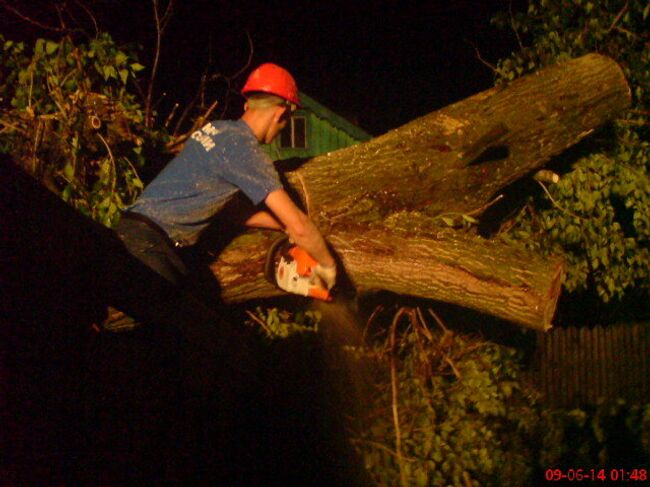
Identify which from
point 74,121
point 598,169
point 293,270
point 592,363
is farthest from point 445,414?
point 592,363

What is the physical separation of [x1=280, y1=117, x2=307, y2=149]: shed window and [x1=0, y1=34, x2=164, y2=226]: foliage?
9554 millimetres

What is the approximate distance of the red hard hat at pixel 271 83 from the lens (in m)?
3.08

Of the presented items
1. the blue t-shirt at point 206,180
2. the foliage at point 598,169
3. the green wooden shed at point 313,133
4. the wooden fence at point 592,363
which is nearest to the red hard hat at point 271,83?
the blue t-shirt at point 206,180

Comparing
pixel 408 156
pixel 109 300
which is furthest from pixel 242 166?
pixel 408 156

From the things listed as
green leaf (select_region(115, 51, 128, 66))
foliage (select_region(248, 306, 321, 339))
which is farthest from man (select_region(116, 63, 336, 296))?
foliage (select_region(248, 306, 321, 339))

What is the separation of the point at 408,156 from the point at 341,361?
5.53 ft

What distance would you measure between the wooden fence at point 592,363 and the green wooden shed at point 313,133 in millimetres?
6605

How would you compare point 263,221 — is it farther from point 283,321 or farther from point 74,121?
point 283,321

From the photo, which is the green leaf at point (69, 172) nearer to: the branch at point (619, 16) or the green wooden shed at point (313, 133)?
the branch at point (619, 16)

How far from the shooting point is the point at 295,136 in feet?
45.3

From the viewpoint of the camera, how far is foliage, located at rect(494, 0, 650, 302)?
211 inches

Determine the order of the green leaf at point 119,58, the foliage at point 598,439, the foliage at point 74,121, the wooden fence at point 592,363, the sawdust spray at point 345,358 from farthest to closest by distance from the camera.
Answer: the wooden fence at point 592,363, the foliage at point 598,439, the sawdust spray at point 345,358, the green leaf at point 119,58, the foliage at point 74,121

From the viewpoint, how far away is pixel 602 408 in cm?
561

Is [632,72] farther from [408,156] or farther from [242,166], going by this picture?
[242,166]
